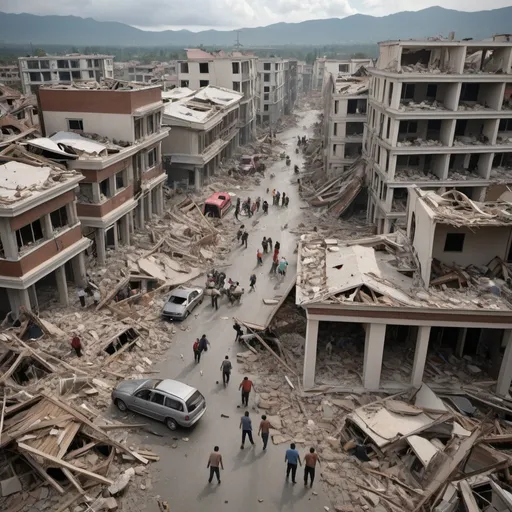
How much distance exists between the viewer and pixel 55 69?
3521 inches

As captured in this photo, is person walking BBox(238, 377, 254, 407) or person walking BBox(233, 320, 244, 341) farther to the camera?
person walking BBox(233, 320, 244, 341)

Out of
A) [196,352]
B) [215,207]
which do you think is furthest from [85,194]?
[215,207]

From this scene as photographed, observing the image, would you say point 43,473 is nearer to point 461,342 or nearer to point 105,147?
point 461,342

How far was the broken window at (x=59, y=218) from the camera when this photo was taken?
24.6 m

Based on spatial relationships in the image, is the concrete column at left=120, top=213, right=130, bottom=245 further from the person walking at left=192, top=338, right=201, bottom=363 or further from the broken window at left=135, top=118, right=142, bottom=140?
the person walking at left=192, top=338, right=201, bottom=363

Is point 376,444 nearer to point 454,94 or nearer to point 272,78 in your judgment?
point 454,94

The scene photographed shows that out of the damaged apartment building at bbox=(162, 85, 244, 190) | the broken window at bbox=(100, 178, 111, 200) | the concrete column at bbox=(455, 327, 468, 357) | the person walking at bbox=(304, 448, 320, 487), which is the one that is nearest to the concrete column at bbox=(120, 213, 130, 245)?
the broken window at bbox=(100, 178, 111, 200)

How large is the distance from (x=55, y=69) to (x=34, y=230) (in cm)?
8032

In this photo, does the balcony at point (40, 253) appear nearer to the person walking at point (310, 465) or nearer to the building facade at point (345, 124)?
the person walking at point (310, 465)

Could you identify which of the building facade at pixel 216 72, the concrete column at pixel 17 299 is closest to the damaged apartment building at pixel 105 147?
the concrete column at pixel 17 299

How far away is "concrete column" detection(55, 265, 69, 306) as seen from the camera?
24.8 m

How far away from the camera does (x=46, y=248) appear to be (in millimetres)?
23141

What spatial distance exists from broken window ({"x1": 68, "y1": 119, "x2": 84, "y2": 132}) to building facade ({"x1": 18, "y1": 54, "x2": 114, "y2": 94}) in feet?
206

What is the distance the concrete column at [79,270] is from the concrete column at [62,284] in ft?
4.48
